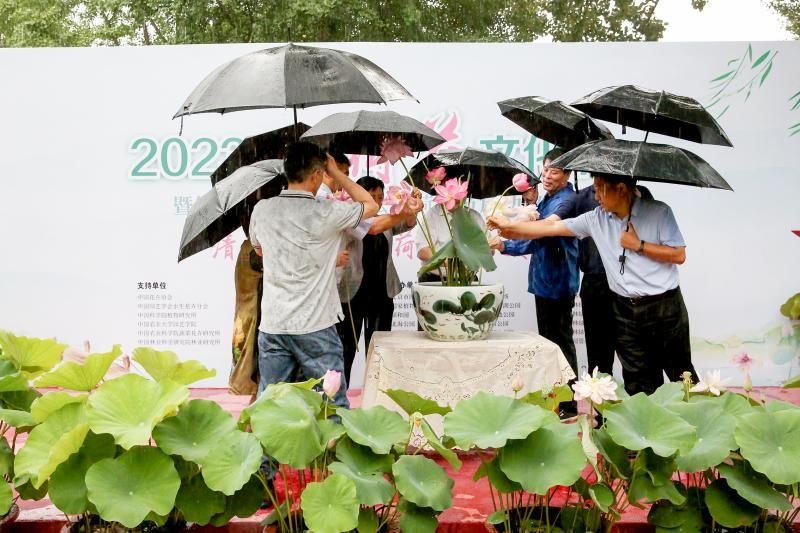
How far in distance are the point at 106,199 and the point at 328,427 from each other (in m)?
3.59

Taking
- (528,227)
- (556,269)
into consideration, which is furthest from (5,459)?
(556,269)

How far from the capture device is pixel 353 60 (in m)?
3.31

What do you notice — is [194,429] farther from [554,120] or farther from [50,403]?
[554,120]

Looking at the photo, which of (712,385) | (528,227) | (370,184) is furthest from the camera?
(370,184)

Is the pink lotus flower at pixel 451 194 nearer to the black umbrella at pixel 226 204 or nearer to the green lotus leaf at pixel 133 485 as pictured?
the black umbrella at pixel 226 204

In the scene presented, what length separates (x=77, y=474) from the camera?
213 cm

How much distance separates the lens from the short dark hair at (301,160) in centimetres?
304

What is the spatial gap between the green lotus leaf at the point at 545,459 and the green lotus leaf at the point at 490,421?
0.05 meters

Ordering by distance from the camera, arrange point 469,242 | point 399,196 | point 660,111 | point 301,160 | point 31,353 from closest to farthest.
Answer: point 31,353 < point 301,160 < point 660,111 < point 399,196 < point 469,242

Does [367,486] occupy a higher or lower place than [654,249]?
lower

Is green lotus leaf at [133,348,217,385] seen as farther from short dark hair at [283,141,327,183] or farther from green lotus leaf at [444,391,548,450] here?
short dark hair at [283,141,327,183]

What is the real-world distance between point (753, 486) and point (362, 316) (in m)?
2.46

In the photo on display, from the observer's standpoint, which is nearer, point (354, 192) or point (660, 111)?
point (660, 111)

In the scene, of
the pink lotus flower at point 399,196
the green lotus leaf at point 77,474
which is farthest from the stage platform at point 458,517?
the pink lotus flower at point 399,196
